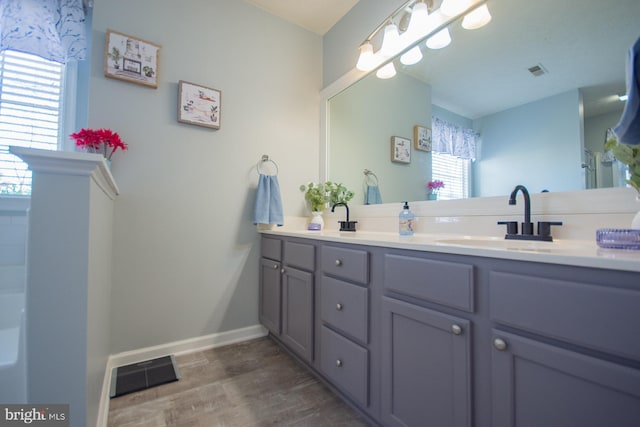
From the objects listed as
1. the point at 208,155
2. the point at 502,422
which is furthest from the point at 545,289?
the point at 208,155

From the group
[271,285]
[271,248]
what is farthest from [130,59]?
[271,285]

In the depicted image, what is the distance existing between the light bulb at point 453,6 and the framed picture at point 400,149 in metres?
0.69

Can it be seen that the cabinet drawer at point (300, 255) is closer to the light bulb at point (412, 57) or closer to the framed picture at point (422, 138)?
the framed picture at point (422, 138)

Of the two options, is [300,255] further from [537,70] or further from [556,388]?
[537,70]

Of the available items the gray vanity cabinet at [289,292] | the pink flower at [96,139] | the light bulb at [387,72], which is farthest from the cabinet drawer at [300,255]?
the light bulb at [387,72]

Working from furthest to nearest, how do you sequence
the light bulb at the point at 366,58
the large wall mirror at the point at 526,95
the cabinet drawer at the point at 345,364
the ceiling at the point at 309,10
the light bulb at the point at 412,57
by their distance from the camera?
the ceiling at the point at 309,10 < the light bulb at the point at 366,58 < the light bulb at the point at 412,57 < the cabinet drawer at the point at 345,364 < the large wall mirror at the point at 526,95

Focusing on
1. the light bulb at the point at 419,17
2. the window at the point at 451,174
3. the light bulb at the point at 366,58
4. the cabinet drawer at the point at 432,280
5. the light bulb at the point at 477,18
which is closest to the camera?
the cabinet drawer at the point at 432,280

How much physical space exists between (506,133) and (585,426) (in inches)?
46.2

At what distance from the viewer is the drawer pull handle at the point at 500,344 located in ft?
2.36

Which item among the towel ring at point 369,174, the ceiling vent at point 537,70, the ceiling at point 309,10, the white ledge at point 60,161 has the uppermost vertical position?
the ceiling at point 309,10

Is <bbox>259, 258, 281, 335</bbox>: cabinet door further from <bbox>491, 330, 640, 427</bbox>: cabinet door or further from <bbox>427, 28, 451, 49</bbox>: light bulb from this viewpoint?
<bbox>427, 28, 451, 49</bbox>: light bulb

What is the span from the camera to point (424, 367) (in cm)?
92

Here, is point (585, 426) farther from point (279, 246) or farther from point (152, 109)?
point (152, 109)

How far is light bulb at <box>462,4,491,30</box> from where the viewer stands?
134 cm
